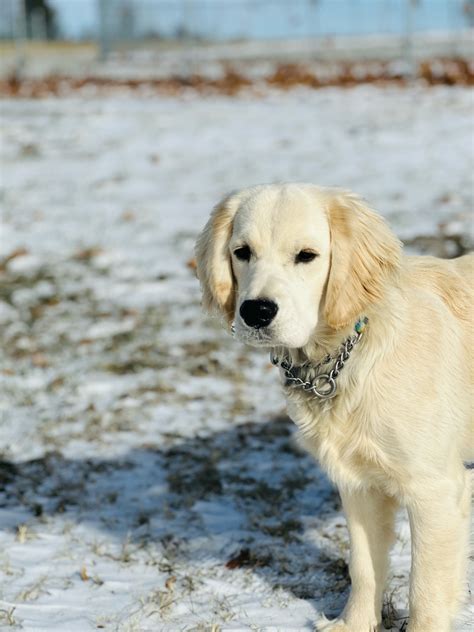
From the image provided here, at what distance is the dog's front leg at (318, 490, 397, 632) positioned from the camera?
11.0 ft

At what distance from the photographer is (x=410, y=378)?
119 inches

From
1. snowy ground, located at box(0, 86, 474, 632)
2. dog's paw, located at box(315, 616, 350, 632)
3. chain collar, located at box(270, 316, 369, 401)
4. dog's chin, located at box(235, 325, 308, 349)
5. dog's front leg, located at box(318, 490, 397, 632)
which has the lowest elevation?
snowy ground, located at box(0, 86, 474, 632)

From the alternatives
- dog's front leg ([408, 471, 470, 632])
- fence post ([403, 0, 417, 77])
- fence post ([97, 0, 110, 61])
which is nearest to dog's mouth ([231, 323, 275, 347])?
dog's front leg ([408, 471, 470, 632])

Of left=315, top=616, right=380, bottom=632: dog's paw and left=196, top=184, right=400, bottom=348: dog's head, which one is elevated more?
left=196, top=184, right=400, bottom=348: dog's head

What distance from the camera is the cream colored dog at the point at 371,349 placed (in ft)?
9.77

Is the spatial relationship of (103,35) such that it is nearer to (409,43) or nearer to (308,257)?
(409,43)

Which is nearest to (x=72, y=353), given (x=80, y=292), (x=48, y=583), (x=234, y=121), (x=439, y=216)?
(x=80, y=292)

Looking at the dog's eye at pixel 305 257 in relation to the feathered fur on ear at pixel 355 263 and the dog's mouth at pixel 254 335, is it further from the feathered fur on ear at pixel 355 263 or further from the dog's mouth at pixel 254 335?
the dog's mouth at pixel 254 335

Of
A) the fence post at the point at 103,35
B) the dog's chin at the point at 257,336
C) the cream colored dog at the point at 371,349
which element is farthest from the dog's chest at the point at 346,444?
the fence post at the point at 103,35

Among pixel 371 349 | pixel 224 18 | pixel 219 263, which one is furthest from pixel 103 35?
pixel 371 349

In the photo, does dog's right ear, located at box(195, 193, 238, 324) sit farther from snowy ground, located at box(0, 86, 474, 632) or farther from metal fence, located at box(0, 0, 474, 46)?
metal fence, located at box(0, 0, 474, 46)

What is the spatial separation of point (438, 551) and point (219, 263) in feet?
4.21

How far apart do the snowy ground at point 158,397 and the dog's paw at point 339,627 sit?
0.25 ft

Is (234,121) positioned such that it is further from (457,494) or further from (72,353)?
(457,494)
